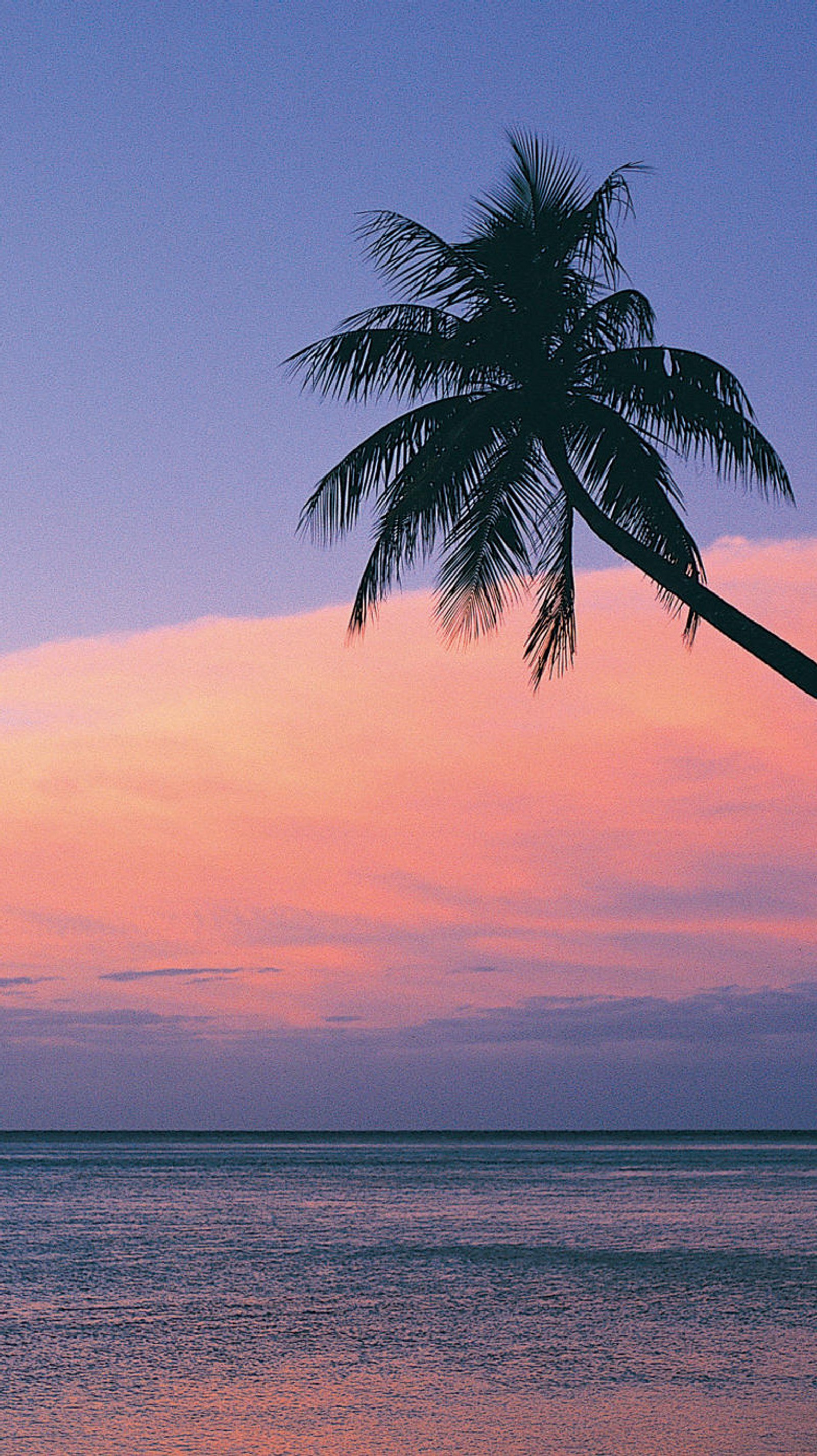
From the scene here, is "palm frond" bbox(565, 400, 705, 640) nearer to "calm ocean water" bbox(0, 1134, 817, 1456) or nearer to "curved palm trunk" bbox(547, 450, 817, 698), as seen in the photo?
"curved palm trunk" bbox(547, 450, 817, 698)

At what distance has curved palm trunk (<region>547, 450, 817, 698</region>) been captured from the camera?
10117 millimetres

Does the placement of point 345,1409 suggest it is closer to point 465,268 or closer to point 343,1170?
point 465,268

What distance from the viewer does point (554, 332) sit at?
12609 mm

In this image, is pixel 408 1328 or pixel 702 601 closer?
pixel 702 601

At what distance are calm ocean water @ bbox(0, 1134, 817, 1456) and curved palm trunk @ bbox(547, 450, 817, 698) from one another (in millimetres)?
4753

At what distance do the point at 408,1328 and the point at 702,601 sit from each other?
6.25 metres

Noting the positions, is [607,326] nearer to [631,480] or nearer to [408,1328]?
[631,480]

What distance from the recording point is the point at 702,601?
10539 mm

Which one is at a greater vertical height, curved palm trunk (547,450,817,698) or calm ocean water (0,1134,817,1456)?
curved palm trunk (547,450,817,698)

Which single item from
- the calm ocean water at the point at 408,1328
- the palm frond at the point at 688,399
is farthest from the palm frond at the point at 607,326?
the calm ocean water at the point at 408,1328

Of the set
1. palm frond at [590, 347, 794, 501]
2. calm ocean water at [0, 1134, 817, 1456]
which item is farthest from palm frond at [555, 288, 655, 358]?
calm ocean water at [0, 1134, 817, 1456]

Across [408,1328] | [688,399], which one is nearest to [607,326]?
[688,399]

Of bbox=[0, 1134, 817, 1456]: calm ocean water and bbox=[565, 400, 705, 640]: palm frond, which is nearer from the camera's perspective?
bbox=[0, 1134, 817, 1456]: calm ocean water

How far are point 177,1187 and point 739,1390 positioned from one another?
2401cm
